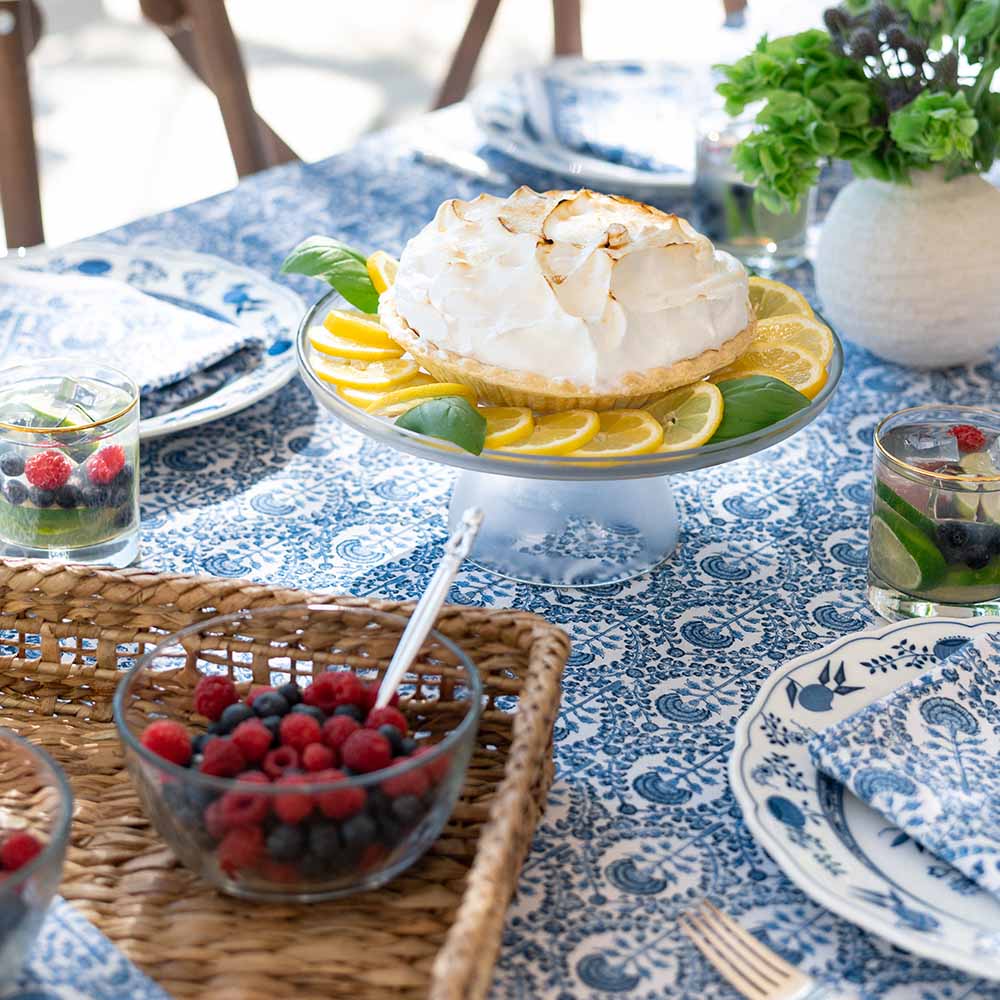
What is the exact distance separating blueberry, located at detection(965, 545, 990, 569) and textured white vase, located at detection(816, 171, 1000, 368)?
0.45 m

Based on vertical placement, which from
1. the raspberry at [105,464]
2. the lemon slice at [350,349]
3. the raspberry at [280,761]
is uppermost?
the lemon slice at [350,349]

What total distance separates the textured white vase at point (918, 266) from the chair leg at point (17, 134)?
1.25 m

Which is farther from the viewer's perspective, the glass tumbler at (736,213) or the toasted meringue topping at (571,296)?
the glass tumbler at (736,213)

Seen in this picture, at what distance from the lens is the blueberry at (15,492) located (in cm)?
97

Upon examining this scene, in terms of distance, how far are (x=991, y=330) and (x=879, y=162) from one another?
21cm

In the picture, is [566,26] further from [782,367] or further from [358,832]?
[358,832]

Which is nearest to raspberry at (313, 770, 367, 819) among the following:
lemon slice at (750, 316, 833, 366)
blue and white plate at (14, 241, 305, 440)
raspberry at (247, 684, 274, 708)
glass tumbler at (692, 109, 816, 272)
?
raspberry at (247, 684, 274, 708)

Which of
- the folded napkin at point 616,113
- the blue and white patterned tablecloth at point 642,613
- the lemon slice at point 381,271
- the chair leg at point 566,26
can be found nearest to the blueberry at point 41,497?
the blue and white patterned tablecloth at point 642,613

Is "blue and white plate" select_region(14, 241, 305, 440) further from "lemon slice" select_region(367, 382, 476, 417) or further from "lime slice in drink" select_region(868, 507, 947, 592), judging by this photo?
"lime slice in drink" select_region(868, 507, 947, 592)

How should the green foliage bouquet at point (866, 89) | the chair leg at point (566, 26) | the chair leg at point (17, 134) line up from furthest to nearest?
the chair leg at point (566, 26)
the chair leg at point (17, 134)
the green foliage bouquet at point (866, 89)

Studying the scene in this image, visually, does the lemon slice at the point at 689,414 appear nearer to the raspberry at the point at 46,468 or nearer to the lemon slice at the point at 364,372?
the lemon slice at the point at 364,372

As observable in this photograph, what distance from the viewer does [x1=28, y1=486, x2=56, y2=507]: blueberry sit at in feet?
3.18

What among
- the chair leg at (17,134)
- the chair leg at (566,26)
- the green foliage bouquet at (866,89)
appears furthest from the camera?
the chair leg at (566,26)

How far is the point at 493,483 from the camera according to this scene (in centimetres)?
106
